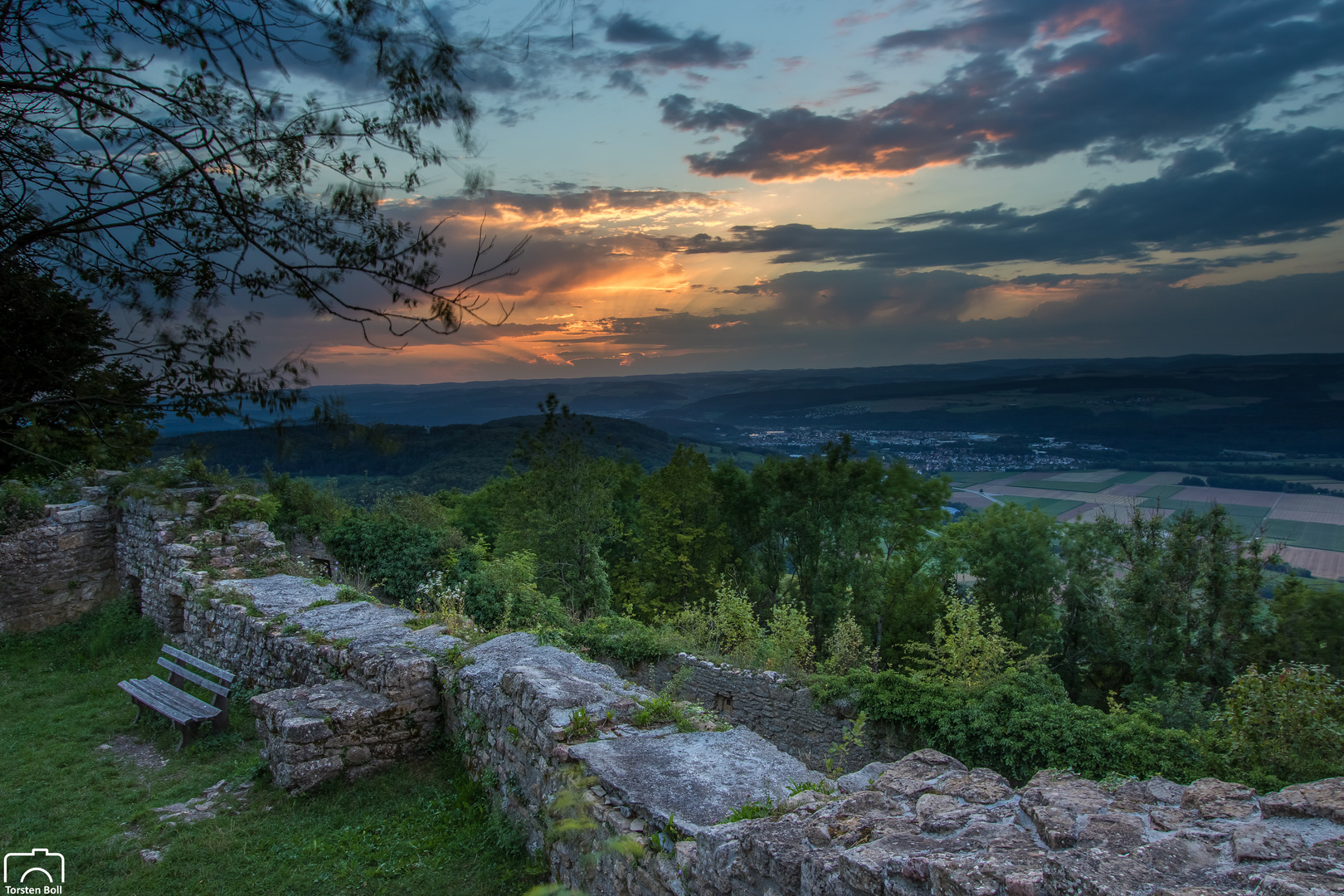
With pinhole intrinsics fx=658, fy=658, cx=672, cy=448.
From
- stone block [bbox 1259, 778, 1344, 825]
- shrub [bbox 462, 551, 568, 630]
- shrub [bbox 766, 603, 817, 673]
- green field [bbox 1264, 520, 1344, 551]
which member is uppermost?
stone block [bbox 1259, 778, 1344, 825]

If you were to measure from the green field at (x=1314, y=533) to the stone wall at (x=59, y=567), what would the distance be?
→ 47112 mm

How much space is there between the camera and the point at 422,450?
44125 millimetres

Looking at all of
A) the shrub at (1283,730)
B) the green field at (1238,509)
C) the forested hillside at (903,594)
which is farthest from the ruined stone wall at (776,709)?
the green field at (1238,509)

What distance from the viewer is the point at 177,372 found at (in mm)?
4297

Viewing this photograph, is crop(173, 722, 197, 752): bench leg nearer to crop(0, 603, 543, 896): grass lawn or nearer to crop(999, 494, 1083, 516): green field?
crop(0, 603, 543, 896): grass lawn

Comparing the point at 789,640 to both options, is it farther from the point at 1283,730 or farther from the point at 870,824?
the point at 870,824

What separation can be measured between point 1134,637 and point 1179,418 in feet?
202

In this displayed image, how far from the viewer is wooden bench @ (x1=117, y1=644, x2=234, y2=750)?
20.0 ft

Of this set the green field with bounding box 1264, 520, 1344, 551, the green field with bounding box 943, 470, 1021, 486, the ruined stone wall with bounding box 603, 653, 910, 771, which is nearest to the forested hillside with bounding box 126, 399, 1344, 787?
the ruined stone wall with bounding box 603, 653, 910, 771

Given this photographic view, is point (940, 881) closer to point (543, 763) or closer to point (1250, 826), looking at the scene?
point (1250, 826)

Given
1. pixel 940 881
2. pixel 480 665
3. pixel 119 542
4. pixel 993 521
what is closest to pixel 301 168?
pixel 480 665

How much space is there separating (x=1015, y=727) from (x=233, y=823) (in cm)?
975

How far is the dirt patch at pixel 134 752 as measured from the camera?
5867 millimetres

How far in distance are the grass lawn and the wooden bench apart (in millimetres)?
179
